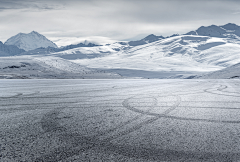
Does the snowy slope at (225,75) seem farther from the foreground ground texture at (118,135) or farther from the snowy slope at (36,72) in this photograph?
the foreground ground texture at (118,135)

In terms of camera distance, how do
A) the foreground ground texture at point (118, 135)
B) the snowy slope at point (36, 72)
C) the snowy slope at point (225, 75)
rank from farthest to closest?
the snowy slope at point (225, 75), the snowy slope at point (36, 72), the foreground ground texture at point (118, 135)

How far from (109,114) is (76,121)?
1104mm

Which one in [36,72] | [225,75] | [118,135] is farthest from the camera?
[225,75]

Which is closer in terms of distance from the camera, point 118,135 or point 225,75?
point 118,135

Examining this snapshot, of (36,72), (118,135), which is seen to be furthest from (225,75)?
(118,135)

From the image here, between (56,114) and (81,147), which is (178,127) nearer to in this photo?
(81,147)

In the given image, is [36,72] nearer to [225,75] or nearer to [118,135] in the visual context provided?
[225,75]

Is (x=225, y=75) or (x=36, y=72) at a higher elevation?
(x=36, y=72)

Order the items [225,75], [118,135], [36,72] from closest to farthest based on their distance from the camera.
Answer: [118,135], [36,72], [225,75]

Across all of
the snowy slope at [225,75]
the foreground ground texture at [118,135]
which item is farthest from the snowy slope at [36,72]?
the foreground ground texture at [118,135]

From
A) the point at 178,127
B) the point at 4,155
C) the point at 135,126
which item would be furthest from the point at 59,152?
the point at 178,127

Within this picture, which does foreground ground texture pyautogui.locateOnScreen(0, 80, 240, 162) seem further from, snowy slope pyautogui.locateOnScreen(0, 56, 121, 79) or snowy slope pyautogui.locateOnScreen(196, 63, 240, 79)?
snowy slope pyautogui.locateOnScreen(196, 63, 240, 79)

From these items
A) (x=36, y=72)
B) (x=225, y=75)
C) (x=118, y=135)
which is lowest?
(x=225, y=75)

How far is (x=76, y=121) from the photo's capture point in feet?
17.2
